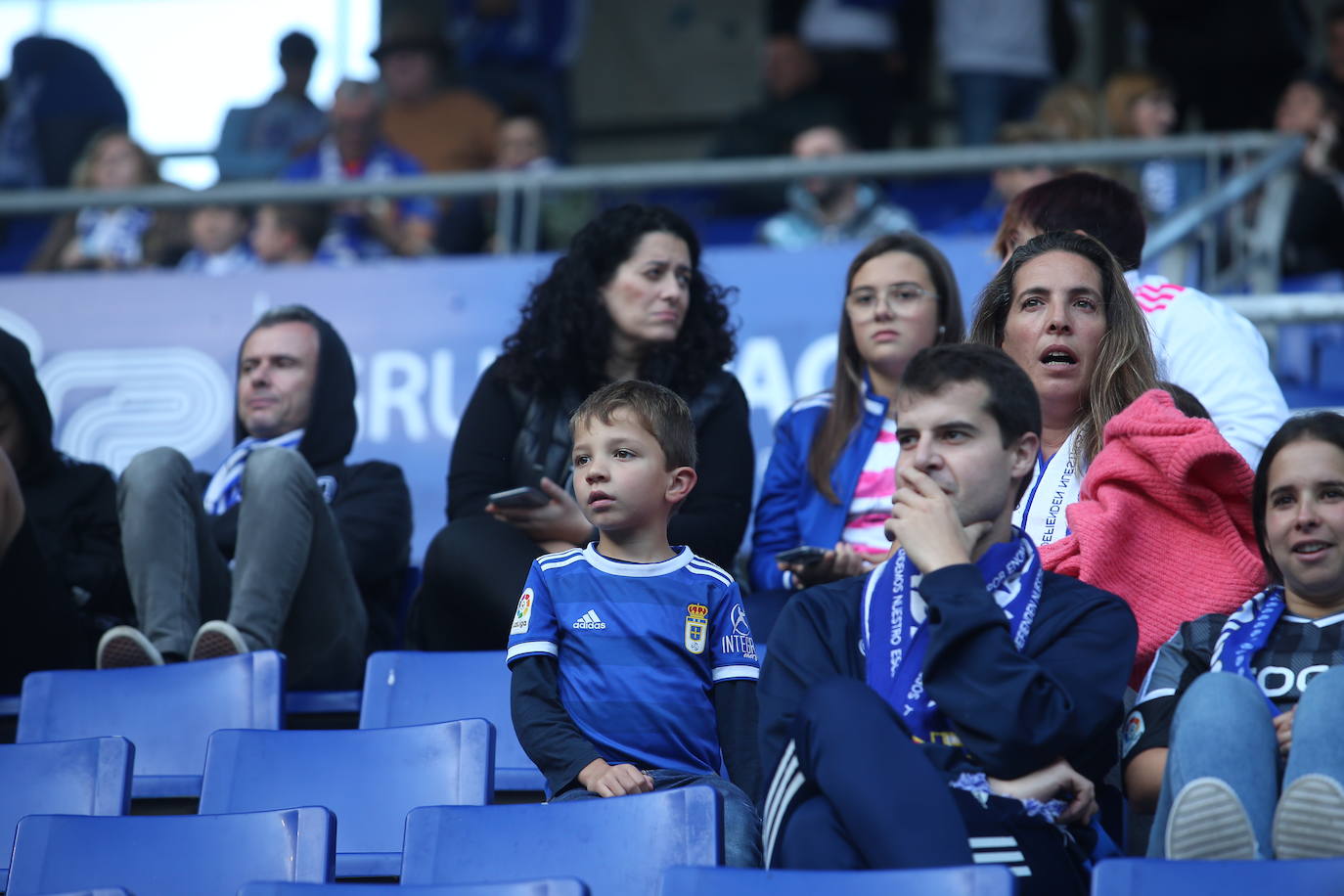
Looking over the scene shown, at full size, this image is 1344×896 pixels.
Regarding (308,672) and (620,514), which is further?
(308,672)

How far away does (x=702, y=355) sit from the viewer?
403cm

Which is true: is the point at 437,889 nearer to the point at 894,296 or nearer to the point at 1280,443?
the point at 1280,443

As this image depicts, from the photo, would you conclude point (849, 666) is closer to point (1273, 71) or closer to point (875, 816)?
point (875, 816)

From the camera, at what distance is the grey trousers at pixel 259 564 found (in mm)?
3605

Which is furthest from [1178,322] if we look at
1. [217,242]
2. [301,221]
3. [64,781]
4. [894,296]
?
[217,242]

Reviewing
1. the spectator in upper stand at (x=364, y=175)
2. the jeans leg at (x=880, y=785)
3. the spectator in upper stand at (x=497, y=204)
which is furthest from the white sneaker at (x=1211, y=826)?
the spectator in upper stand at (x=364, y=175)

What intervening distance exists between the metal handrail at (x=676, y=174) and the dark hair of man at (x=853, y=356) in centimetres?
156

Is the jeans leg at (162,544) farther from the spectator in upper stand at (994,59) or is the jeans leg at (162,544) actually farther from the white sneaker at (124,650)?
the spectator in upper stand at (994,59)

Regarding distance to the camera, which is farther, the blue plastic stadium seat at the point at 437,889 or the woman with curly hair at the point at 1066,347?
the woman with curly hair at the point at 1066,347

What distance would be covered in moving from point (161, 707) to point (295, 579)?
395mm

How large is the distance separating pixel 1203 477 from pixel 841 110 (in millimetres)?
4441

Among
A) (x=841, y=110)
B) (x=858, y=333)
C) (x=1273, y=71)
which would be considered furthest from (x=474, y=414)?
(x=1273, y=71)

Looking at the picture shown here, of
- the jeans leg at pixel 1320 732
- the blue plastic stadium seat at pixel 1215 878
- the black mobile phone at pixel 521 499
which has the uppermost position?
the black mobile phone at pixel 521 499

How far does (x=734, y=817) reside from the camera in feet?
8.61
